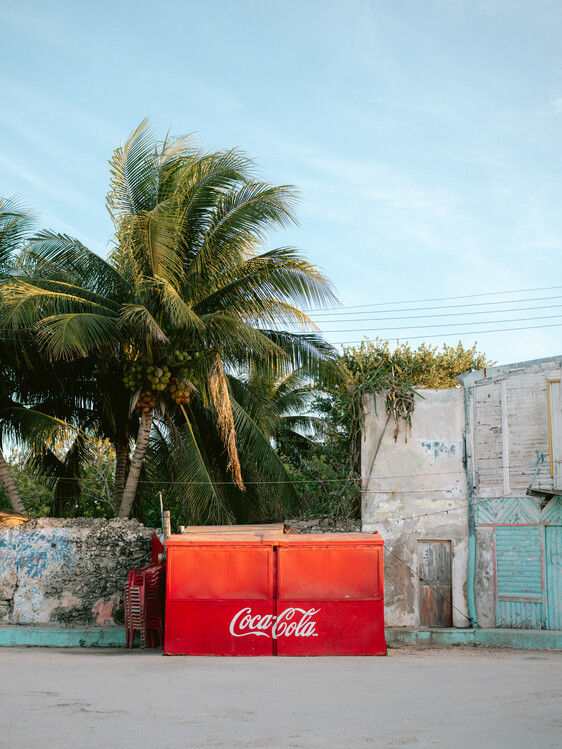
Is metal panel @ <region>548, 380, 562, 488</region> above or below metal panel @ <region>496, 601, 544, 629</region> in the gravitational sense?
above

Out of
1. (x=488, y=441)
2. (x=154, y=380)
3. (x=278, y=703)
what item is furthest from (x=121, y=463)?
(x=278, y=703)

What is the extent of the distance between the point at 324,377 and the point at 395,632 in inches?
219

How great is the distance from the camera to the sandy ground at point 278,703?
6.54 m

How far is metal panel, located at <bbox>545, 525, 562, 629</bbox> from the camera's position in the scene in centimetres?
1545

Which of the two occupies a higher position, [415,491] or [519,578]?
[415,491]

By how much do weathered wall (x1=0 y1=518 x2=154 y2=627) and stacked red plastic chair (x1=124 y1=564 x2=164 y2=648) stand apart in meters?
1.48

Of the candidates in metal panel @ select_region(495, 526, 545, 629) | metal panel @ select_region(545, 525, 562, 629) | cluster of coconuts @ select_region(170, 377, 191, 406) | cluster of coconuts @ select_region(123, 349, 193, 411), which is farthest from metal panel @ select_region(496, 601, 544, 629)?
cluster of coconuts @ select_region(123, 349, 193, 411)

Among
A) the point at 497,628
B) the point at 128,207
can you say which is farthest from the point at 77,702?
the point at 128,207

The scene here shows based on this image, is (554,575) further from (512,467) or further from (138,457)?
(138,457)

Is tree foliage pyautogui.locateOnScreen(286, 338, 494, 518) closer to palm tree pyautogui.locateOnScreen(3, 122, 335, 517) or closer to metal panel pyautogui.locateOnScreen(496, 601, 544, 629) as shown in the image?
palm tree pyautogui.locateOnScreen(3, 122, 335, 517)

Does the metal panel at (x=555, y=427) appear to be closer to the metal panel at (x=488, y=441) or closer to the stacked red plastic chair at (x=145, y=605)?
the metal panel at (x=488, y=441)

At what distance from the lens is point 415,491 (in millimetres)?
16844

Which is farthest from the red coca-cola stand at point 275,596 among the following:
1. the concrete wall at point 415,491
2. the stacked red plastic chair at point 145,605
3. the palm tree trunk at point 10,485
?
the palm tree trunk at point 10,485

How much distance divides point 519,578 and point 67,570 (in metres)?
9.20
